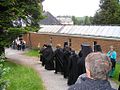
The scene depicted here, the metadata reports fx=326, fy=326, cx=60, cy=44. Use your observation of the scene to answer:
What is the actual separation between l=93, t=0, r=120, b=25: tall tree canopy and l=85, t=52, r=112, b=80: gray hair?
50117 millimetres

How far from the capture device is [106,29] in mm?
30391

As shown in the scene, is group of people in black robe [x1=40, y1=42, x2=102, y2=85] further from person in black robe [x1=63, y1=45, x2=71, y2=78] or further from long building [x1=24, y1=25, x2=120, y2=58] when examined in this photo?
long building [x1=24, y1=25, x2=120, y2=58]

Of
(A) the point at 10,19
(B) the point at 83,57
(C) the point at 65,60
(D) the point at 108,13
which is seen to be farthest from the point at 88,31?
(D) the point at 108,13

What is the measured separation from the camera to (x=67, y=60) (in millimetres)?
17859

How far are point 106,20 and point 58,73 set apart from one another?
122ft

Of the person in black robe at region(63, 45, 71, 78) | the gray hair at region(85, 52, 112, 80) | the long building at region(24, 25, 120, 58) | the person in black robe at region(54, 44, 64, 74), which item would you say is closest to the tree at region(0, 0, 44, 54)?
the person in black robe at region(54, 44, 64, 74)

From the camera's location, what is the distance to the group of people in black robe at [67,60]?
14294 mm

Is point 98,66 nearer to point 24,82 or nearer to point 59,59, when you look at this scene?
point 24,82

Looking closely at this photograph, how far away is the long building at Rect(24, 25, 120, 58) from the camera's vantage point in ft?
91.5

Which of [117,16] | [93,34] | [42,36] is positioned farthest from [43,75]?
[117,16]

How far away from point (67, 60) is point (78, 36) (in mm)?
14808

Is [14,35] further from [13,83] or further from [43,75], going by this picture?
[13,83]

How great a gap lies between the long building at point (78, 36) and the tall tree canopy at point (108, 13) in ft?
50.9

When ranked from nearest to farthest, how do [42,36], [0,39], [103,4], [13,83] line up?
[13,83] < [0,39] < [42,36] < [103,4]
